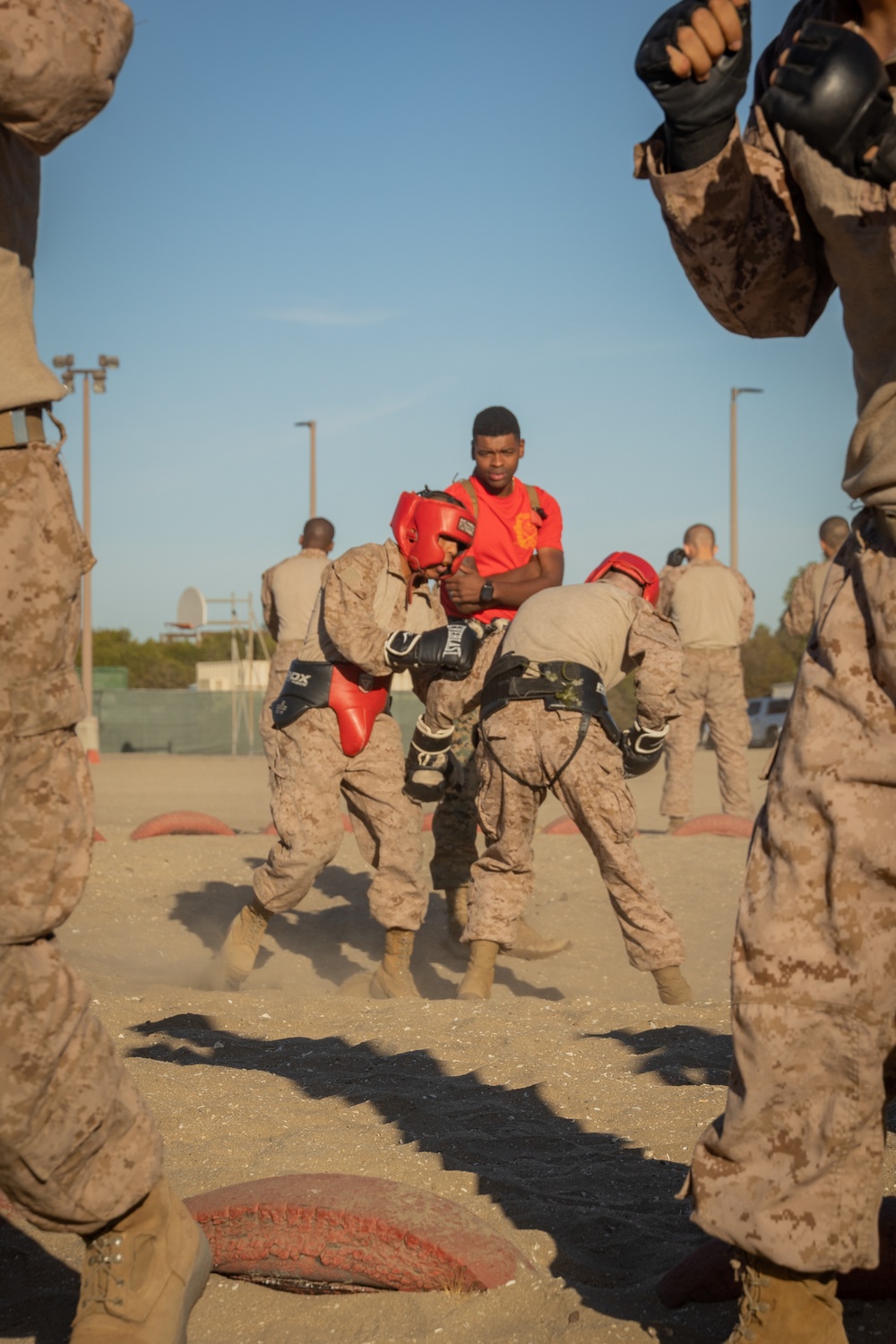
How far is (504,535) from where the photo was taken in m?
7.14

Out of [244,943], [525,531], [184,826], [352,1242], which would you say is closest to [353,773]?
[244,943]

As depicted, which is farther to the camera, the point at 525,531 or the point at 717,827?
the point at 717,827

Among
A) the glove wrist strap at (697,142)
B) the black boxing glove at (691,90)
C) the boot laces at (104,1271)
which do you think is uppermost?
the black boxing glove at (691,90)

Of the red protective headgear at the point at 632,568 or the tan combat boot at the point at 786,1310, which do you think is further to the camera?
the red protective headgear at the point at 632,568

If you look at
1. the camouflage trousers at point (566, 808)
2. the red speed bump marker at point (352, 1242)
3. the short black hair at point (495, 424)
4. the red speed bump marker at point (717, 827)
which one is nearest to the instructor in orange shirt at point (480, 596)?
the short black hair at point (495, 424)

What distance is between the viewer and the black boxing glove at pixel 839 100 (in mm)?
1857

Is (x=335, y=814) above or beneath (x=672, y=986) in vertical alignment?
above

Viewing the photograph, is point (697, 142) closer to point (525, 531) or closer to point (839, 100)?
point (839, 100)

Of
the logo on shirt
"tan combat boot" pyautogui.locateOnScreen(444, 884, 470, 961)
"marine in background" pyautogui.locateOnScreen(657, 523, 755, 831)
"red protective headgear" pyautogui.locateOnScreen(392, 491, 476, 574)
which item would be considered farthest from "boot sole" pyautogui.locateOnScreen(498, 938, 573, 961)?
"marine in background" pyautogui.locateOnScreen(657, 523, 755, 831)

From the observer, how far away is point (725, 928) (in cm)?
797

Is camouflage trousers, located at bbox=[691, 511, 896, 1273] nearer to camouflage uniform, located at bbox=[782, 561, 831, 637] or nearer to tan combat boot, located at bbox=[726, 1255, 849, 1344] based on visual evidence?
tan combat boot, located at bbox=[726, 1255, 849, 1344]

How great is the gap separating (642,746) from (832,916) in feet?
13.3

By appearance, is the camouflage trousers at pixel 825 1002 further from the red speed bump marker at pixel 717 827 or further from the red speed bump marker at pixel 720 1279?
the red speed bump marker at pixel 717 827

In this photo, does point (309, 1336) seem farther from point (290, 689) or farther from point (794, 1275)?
point (290, 689)
